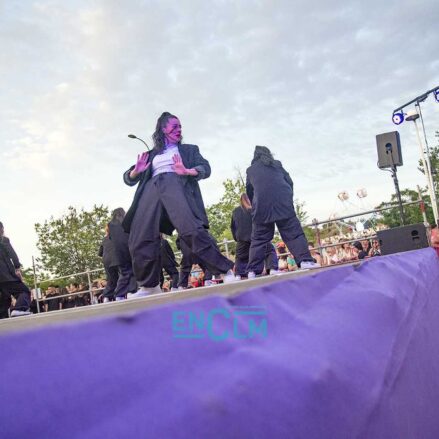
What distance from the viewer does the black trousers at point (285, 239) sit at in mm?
5344

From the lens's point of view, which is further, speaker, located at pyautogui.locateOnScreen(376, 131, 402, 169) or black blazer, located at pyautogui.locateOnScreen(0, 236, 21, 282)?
speaker, located at pyautogui.locateOnScreen(376, 131, 402, 169)

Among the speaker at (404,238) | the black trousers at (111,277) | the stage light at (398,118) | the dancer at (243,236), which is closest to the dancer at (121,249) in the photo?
the black trousers at (111,277)

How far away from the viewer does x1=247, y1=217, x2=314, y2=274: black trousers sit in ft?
17.5

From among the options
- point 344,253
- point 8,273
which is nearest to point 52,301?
point 8,273

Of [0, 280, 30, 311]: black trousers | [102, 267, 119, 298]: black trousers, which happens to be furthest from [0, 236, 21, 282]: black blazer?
[102, 267, 119, 298]: black trousers

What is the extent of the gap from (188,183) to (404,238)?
313cm

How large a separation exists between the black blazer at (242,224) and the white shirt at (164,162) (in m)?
3.72

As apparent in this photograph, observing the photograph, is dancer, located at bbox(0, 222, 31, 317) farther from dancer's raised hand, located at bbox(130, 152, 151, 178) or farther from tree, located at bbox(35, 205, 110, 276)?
tree, located at bbox(35, 205, 110, 276)

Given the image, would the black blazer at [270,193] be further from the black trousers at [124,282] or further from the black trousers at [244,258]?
the black trousers at [124,282]

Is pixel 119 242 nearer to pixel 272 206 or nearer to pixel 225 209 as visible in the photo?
pixel 272 206

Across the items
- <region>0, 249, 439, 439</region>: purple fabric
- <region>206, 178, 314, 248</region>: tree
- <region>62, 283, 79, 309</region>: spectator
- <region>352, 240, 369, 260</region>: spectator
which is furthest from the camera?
<region>206, 178, 314, 248</region>: tree

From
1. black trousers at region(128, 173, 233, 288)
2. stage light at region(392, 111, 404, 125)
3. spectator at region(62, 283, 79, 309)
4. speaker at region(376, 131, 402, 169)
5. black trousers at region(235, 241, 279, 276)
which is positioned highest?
stage light at region(392, 111, 404, 125)

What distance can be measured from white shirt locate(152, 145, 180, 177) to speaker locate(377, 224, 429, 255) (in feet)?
10.4

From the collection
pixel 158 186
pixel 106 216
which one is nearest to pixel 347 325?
pixel 158 186
